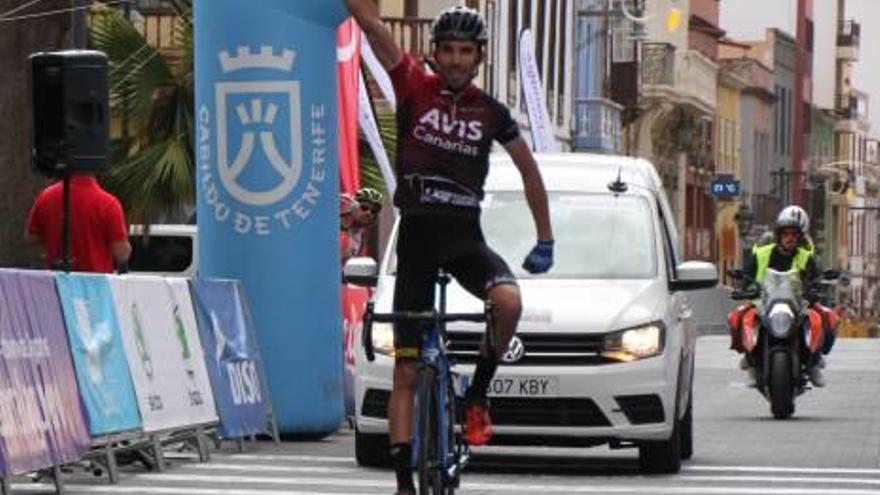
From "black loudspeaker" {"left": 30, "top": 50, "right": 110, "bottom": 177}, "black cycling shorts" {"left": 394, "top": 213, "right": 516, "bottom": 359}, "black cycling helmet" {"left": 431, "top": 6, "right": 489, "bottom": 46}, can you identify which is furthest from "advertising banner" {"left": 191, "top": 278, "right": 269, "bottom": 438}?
"black cycling helmet" {"left": 431, "top": 6, "right": 489, "bottom": 46}

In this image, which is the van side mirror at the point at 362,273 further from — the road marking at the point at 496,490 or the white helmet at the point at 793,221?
the white helmet at the point at 793,221

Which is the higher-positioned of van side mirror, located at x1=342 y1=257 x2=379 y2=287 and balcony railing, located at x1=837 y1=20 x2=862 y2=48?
balcony railing, located at x1=837 y1=20 x2=862 y2=48

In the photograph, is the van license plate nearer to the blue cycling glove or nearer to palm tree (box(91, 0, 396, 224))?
the blue cycling glove

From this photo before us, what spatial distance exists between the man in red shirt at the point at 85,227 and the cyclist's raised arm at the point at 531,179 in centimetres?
Result: 712

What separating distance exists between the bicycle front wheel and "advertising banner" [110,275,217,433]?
538cm

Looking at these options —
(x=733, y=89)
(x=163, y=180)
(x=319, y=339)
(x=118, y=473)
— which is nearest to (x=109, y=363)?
(x=118, y=473)

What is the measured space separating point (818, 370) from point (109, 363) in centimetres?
1004

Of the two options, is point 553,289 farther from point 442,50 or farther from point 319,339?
point 442,50

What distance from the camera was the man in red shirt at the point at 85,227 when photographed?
59.9 ft

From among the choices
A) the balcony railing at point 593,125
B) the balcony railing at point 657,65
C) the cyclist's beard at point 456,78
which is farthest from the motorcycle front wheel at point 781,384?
the balcony railing at point 657,65

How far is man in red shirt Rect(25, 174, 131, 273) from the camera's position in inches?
719

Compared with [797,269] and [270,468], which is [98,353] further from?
[797,269]

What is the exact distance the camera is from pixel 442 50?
36.8 feet

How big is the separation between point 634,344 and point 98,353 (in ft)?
9.48
